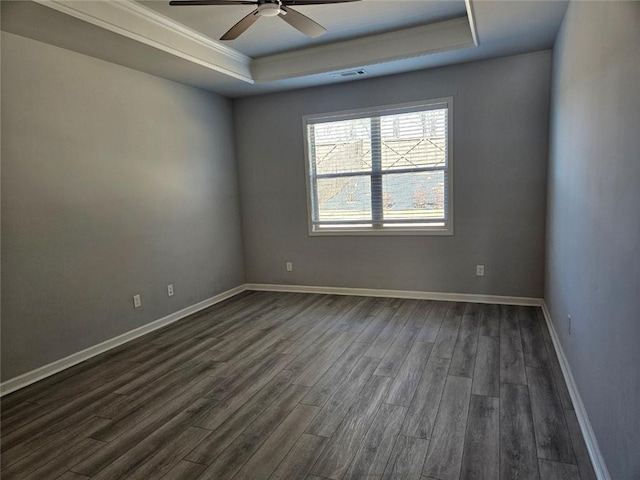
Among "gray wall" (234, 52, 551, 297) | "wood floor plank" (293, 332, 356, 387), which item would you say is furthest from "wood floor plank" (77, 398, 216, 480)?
"gray wall" (234, 52, 551, 297)

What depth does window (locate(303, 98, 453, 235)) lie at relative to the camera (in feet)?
14.5

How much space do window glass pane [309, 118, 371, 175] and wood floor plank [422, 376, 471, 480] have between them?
2.91 meters

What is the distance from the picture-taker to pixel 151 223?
4000 millimetres

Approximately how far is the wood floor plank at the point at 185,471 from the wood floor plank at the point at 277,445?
0.66 ft

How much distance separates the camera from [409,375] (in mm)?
2793

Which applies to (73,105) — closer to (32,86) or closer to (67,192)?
(32,86)

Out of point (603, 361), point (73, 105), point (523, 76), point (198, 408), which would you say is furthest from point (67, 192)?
point (523, 76)

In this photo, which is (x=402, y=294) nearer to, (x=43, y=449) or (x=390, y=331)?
(x=390, y=331)

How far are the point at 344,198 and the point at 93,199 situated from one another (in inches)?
110

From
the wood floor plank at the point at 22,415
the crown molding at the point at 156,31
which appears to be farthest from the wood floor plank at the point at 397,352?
the crown molding at the point at 156,31

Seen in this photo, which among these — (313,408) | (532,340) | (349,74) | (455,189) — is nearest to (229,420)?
(313,408)

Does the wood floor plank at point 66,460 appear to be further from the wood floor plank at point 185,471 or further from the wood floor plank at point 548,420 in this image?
the wood floor plank at point 548,420

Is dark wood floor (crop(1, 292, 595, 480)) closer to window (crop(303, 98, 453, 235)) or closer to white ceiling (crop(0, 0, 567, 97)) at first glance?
window (crop(303, 98, 453, 235))

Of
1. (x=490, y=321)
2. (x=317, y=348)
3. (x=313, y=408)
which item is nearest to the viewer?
(x=313, y=408)
